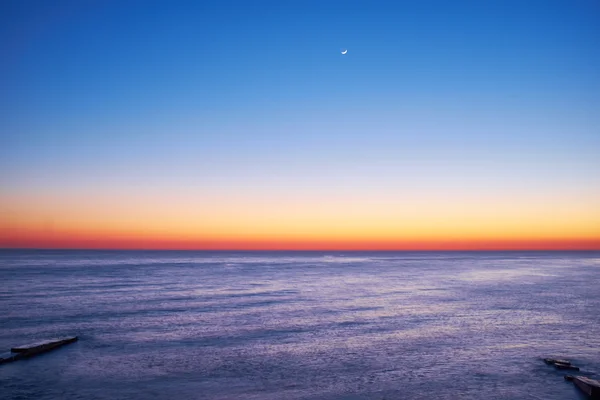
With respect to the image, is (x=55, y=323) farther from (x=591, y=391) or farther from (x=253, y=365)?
(x=591, y=391)

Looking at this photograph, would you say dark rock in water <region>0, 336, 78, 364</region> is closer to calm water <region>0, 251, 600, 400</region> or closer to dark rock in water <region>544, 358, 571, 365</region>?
calm water <region>0, 251, 600, 400</region>

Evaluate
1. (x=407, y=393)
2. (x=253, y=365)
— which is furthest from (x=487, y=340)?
(x=253, y=365)

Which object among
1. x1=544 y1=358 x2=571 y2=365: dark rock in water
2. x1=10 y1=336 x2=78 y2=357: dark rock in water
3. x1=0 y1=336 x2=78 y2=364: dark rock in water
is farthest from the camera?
x1=10 y1=336 x2=78 y2=357: dark rock in water

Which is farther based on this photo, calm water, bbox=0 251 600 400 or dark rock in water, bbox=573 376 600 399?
calm water, bbox=0 251 600 400

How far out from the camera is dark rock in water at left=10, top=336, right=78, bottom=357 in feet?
63.2

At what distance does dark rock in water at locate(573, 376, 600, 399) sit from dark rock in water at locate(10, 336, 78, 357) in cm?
2220

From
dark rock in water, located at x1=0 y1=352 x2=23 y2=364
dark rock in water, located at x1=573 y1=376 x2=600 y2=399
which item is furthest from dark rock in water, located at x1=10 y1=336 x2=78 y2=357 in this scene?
dark rock in water, located at x1=573 y1=376 x2=600 y2=399

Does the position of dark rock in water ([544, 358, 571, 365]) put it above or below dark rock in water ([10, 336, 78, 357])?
Answer: below

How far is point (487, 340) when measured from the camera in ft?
76.2

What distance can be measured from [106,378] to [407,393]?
11.3 meters

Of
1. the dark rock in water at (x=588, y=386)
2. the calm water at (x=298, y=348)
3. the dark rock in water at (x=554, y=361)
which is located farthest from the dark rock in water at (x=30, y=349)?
the dark rock in water at (x=554, y=361)

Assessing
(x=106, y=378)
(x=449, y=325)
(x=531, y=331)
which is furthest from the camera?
(x=449, y=325)

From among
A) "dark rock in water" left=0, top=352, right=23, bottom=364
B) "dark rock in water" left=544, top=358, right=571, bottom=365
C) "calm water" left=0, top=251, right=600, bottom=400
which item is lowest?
"calm water" left=0, top=251, right=600, bottom=400

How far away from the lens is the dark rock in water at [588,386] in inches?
560
